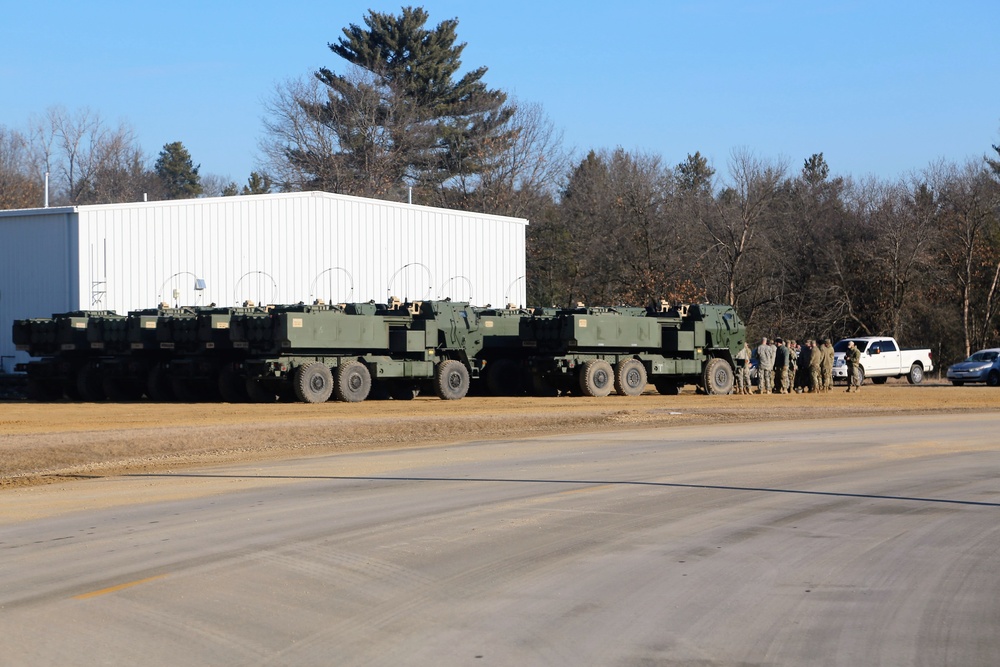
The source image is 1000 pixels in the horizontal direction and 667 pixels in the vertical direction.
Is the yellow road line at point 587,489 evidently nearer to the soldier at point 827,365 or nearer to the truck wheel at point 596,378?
the truck wheel at point 596,378

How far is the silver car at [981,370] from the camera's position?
41594 mm

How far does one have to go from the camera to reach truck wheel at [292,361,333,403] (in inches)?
1216

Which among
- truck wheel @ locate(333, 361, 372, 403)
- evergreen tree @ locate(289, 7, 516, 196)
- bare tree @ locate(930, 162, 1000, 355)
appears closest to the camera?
truck wheel @ locate(333, 361, 372, 403)

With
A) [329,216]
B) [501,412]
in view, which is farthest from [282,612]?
[329,216]

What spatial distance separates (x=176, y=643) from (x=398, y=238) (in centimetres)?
3888

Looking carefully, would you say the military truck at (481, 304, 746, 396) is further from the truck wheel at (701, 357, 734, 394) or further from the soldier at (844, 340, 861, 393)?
the soldier at (844, 340, 861, 393)

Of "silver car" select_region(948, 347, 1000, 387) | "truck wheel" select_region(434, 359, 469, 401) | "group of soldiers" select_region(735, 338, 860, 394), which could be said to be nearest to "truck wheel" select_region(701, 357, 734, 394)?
"group of soldiers" select_region(735, 338, 860, 394)

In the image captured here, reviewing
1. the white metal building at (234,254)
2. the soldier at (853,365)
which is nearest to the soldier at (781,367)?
the soldier at (853,365)

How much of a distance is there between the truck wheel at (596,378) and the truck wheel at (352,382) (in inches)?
242

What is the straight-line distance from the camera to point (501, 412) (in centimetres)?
2812

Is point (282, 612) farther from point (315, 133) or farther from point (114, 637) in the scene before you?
point (315, 133)

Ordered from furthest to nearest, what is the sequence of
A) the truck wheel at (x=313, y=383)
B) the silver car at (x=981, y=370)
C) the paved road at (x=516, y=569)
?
the silver car at (x=981, y=370) < the truck wheel at (x=313, y=383) < the paved road at (x=516, y=569)

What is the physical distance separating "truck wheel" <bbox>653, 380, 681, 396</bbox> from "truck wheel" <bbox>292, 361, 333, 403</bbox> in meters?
11.6

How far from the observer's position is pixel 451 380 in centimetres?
3422
